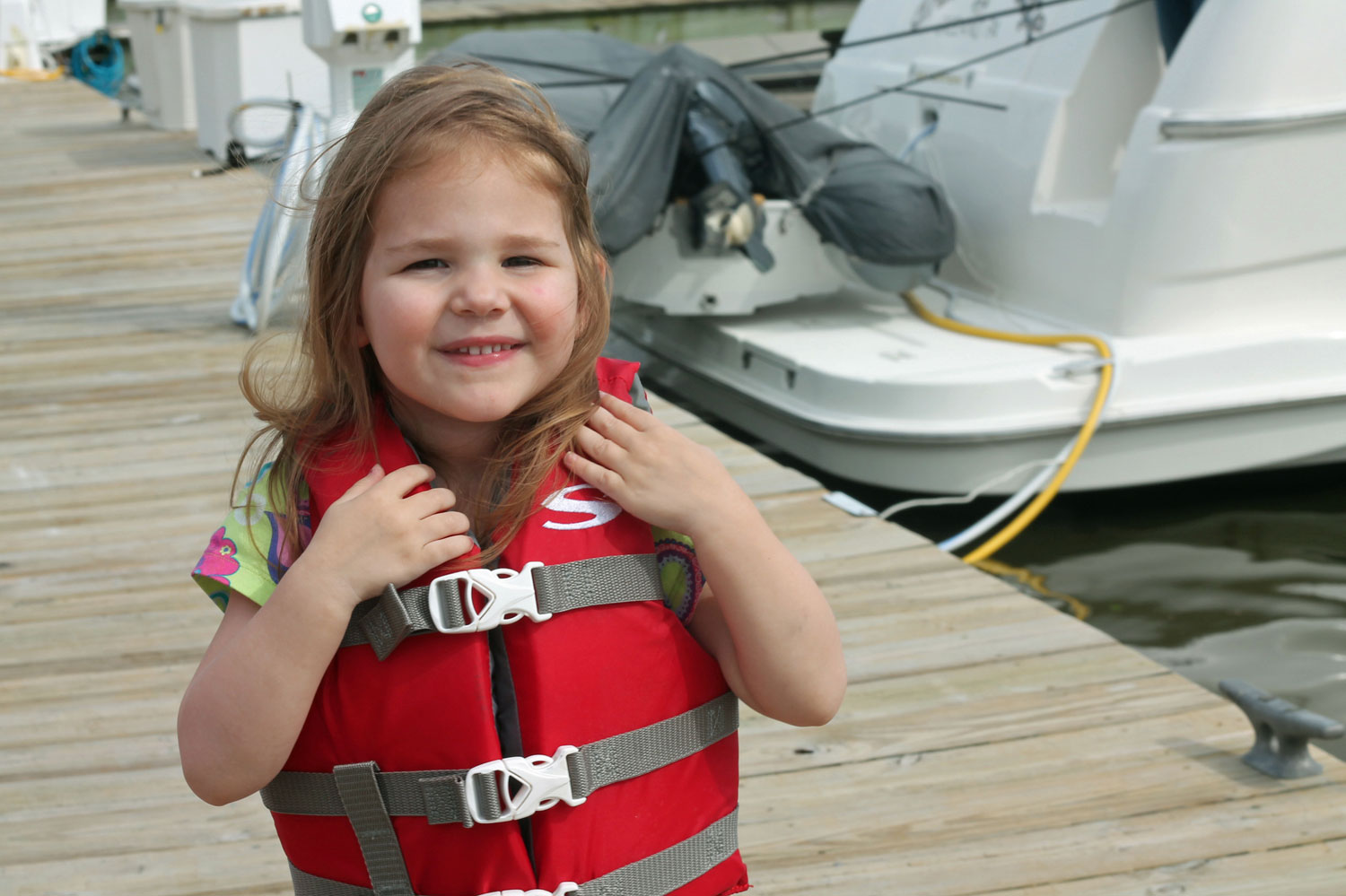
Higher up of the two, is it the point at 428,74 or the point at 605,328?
the point at 428,74

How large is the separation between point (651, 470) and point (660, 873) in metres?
0.39

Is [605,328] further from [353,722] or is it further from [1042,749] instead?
[1042,749]

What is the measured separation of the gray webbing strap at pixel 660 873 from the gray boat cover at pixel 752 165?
419cm

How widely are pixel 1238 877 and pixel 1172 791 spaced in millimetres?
227

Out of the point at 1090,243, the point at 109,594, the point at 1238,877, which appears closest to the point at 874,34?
the point at 1090,243

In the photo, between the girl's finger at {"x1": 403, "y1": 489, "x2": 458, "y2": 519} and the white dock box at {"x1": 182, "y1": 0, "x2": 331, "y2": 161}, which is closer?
the girl's finger at {"x1": 403, "y1": 489, "x2": 458, "y2": 519}

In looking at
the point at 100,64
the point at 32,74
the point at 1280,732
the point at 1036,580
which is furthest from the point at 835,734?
the point at 100,64

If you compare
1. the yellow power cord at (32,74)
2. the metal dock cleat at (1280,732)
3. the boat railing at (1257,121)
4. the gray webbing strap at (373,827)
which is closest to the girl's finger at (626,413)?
the gray webbing strap at (373,827)

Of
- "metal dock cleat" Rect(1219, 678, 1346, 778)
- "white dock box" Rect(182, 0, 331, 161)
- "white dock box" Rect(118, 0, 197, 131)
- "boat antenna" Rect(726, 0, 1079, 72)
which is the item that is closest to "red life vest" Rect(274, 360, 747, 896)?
"metal dock cleat" Rect(1219, 678, 1346, 778)

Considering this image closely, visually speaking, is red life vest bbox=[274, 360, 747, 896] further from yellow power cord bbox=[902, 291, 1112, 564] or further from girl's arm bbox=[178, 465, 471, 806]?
yellow power cord bbox=[902, 291, 1112, 564]

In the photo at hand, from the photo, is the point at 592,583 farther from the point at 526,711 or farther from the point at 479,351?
the point at 479,351

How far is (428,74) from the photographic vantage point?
1.28 metres

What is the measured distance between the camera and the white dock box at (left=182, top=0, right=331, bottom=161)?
Result: 8328 mm

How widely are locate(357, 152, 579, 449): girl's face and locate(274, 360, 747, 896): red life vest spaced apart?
0.12 m
